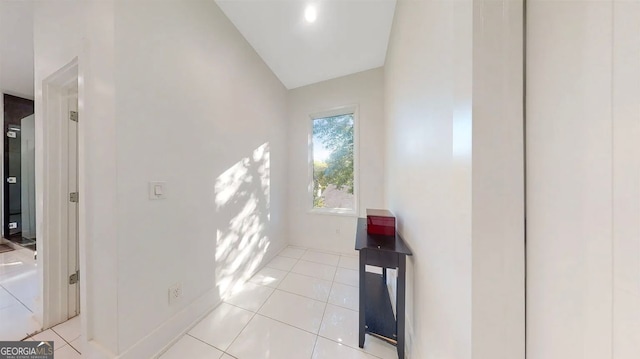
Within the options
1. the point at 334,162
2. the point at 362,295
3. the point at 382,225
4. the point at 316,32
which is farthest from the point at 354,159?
the point at 362,295

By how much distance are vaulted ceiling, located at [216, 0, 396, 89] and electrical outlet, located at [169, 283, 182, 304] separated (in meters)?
2.49

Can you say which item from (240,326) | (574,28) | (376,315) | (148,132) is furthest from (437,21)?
(240,326)

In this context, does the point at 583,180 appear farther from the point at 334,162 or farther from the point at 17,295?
the point at 17,295

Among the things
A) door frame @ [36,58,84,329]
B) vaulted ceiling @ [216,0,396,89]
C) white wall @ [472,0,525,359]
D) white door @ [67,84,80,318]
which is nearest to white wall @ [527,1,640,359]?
white wall @ [472,0,525,359]

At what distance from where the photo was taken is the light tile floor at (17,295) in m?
1.42

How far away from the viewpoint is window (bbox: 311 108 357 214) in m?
2.94

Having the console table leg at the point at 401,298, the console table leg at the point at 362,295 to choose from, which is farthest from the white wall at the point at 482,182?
the console table leg at the point at 362,295

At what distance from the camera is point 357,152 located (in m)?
2.83

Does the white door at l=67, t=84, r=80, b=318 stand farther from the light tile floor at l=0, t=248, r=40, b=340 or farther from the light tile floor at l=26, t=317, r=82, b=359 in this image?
the light tile floor at l=0, t=248, r=40, b=340

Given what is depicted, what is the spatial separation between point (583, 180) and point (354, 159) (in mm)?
2501

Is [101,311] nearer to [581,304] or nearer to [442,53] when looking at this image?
[581,304]

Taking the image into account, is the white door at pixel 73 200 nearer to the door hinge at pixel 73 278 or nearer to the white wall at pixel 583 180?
the door hinge at pixel 73 278

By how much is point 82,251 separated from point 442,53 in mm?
2228

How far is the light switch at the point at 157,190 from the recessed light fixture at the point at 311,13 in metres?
2.01
